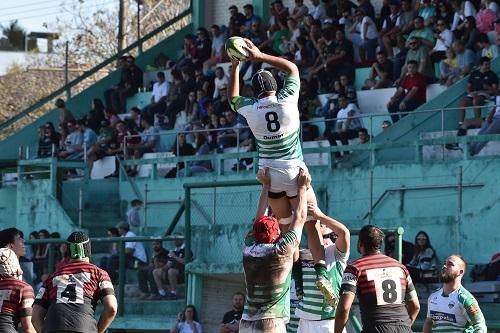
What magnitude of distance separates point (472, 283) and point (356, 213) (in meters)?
3.63

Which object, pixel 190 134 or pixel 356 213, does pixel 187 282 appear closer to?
pixel 356 213

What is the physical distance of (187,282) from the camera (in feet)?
68.5

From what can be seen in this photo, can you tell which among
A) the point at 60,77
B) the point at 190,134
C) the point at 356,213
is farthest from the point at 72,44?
the point at 356,213

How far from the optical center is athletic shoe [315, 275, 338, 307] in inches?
541

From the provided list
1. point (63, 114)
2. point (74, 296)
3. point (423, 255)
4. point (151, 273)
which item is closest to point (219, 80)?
point (63, 114)

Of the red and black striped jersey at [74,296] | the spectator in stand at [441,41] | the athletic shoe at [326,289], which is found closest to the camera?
the red and black striped jersey at [74,296]

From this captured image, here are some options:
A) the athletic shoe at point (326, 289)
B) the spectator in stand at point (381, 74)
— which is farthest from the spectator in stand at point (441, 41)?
the athletic shoe at point (326, 289)

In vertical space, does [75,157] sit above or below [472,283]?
above

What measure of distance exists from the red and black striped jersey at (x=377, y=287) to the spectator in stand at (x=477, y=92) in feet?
29.7

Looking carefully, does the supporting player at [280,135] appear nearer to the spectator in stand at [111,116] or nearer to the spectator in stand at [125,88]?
the spectator in stand at [111,116]

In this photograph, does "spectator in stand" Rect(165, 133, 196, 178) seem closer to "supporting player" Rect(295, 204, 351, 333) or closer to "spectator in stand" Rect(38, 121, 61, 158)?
"spectator in stand" Rect(38, 121, 61, 158)

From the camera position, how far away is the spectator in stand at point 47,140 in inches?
1152

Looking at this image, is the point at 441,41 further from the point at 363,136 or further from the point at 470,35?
the point at 363,136

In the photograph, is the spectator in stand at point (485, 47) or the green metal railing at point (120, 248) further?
the spectator in stand at point (485, 47)
